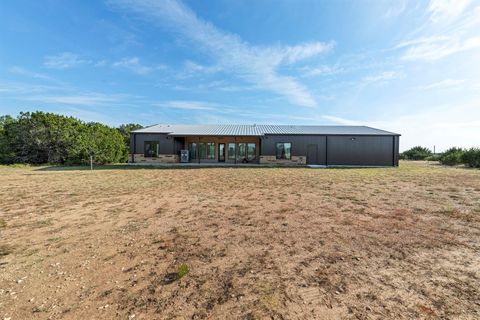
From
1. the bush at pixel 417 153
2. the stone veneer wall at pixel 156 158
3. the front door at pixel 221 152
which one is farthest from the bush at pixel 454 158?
the stone veneer wall at pixel 156 158

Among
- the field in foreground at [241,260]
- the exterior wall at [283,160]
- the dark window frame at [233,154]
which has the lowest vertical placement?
the field in foreground at [241,260]

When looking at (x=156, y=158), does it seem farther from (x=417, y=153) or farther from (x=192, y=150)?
(x=417, y=153)

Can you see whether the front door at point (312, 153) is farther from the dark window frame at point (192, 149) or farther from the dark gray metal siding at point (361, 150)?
the dark window frame at point (192, 149)

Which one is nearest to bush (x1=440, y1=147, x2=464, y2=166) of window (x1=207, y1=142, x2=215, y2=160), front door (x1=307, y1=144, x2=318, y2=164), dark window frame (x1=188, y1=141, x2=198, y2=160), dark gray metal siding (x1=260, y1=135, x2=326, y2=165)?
dark gray metal siding (x1=260, y1=135, x2=326, y2=165)

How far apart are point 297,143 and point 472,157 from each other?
52.4 feet

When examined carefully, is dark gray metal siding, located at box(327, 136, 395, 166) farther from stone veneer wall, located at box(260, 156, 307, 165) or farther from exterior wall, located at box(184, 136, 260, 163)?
exterior wall, located at box(184, 136, 260, 163)

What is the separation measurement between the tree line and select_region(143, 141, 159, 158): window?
15.1ft

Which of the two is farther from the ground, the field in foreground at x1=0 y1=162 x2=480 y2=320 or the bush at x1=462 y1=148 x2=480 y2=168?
the bush at x1=462 y1=148 x2=480 y2=168

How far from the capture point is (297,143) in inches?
810

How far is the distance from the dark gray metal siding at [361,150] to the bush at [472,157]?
300 inches

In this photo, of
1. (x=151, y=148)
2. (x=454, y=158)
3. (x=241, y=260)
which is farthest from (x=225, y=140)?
(x=454, y=158)

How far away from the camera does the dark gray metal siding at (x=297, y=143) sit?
67.3 ft

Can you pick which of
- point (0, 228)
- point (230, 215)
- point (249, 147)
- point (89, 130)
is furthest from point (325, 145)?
point (89, 130)

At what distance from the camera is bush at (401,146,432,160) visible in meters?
34.4
